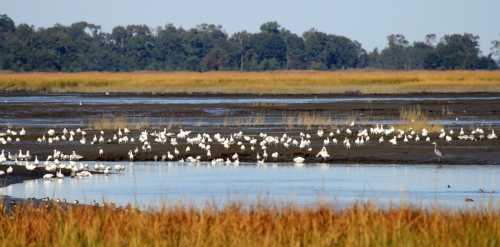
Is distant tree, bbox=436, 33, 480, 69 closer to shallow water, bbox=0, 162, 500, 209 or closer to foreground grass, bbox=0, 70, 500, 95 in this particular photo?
foreground grass, bbox=0, 70, 500, 95

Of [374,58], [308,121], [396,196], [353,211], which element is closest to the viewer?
[353,211]

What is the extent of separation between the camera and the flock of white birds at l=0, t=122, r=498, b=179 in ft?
87.3

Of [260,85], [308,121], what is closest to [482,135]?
[308,121]

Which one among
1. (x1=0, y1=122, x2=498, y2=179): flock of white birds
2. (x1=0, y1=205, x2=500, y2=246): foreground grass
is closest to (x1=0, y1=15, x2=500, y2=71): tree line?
(x1=0, y1=122, x2=498, y2=179): flock of white birds

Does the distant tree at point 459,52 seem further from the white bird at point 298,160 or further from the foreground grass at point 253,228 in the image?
the foreground grass at point 253,228

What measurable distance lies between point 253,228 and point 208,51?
4975 inches

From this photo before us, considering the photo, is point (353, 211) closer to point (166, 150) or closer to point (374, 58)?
point (166, 150)

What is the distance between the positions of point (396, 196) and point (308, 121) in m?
19.7

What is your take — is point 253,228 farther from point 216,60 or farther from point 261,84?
point 216,60

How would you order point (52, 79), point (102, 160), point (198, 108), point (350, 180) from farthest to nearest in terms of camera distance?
point (52, 79) → point (198, 108) → point (102, 160) → point (350, 180)

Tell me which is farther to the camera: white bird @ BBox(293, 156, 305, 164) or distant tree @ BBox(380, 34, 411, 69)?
distant tree @ BBox(380, 34, 411, 69)

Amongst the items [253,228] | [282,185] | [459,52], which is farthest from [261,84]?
[253,228]

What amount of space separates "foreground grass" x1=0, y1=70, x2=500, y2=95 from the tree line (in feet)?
108

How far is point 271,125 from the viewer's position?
3972 centimetres
